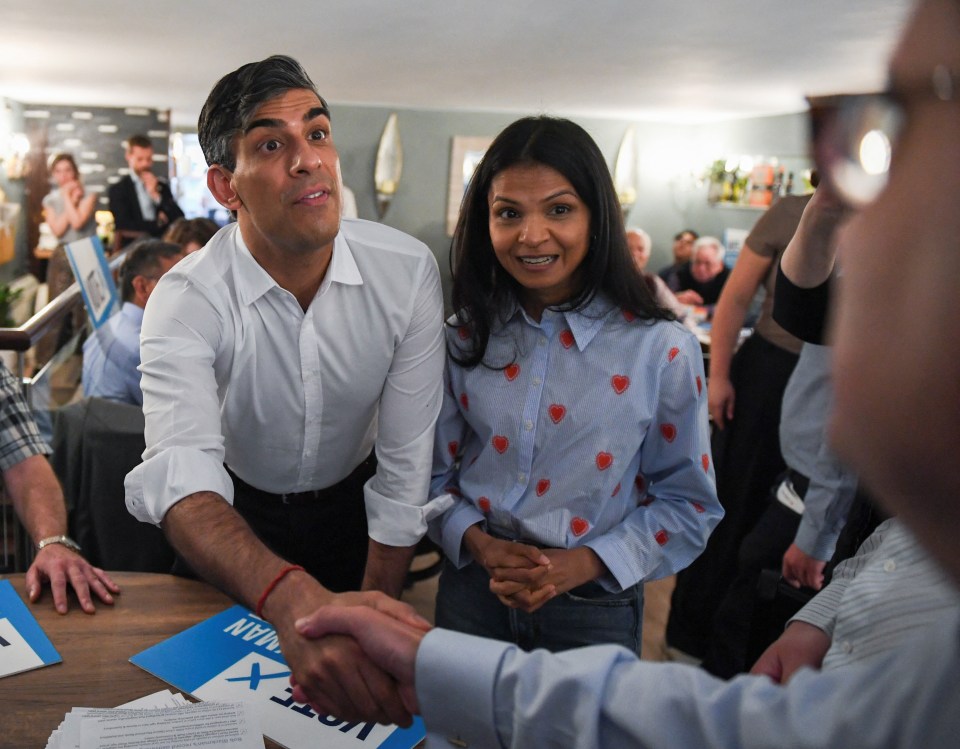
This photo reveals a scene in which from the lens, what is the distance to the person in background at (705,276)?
7254 millimetres

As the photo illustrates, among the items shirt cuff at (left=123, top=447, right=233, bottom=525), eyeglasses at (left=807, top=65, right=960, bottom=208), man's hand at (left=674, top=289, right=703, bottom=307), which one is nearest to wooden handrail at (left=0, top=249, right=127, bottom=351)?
shirt cuff at (left=123, top=447, right=233, bottom=525)

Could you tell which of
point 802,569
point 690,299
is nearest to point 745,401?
point 802,569

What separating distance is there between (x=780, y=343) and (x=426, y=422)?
1479mm

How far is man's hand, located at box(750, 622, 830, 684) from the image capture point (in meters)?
1.16

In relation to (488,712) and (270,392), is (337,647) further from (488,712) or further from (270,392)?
(270,392)

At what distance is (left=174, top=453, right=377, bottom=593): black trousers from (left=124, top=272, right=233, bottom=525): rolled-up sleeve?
0.34 metres

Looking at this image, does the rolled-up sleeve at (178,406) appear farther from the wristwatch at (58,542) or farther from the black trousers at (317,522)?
the black trousers at (317,522)

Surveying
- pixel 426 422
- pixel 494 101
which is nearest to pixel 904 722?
A: pixel 426 422

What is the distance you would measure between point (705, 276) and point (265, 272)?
6358mm

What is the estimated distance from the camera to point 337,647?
3.54 feet

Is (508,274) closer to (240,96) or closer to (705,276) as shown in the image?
(240,96)

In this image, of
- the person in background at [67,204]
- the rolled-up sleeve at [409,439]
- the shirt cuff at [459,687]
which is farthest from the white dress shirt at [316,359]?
the person in background at [67,204]

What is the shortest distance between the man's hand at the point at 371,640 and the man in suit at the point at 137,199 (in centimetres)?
730

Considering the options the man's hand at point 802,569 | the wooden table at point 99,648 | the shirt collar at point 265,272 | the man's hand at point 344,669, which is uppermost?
the shirt collar at point 265,272
